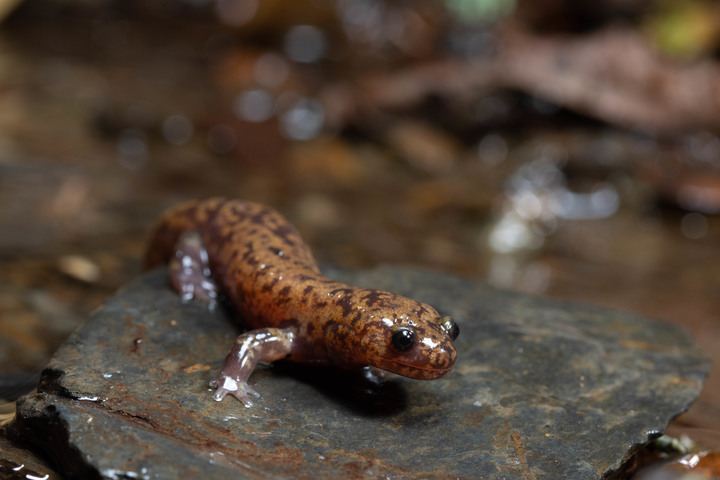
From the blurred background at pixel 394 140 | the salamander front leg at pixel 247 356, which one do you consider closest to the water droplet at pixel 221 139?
the blurred background at pixel 394 140

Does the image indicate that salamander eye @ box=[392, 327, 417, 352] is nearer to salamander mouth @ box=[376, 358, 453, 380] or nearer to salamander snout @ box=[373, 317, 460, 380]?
salamander snout @ box=[373, 317, 460, 380]

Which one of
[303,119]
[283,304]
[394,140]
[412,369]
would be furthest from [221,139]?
[412,369]

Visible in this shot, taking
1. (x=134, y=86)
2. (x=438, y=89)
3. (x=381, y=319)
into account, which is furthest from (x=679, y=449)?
(x=134, y=86)

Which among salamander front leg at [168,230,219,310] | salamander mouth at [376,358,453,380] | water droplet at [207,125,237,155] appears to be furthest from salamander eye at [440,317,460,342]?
water droplet at [207,125,237,155]

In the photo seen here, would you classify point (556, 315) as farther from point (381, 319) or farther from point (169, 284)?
point (169, 284)

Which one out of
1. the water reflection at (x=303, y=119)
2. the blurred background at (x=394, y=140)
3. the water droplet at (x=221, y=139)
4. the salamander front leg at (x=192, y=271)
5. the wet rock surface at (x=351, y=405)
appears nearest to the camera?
the wet rock surface at (x=351, y=405)

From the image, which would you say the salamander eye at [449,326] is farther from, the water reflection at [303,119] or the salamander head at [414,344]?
the water reflection at [303,119]
